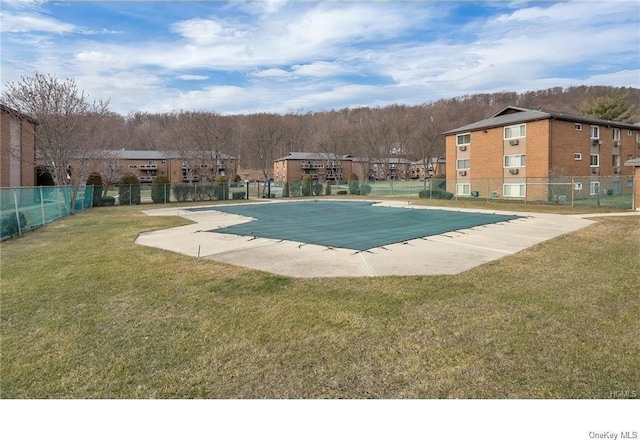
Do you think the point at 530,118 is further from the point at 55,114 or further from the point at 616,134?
the point at 55,114

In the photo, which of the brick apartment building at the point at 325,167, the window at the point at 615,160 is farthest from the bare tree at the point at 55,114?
the brick apartment building at the point at 325,167

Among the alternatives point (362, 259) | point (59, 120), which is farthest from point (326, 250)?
point (59, 120)

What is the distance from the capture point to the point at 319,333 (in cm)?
367

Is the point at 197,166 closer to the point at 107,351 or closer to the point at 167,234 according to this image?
the point at 167,234

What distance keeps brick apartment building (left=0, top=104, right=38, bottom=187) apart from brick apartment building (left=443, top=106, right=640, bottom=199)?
2940 centimetres

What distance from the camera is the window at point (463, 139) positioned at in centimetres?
3438

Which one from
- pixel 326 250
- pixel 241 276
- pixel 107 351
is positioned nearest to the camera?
pixel 107 351

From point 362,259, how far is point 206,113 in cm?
4130

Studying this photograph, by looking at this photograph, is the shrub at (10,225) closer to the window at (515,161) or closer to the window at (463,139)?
the window at (515,161)

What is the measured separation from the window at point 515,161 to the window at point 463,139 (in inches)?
179

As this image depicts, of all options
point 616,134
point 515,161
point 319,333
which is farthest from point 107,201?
point 616,134

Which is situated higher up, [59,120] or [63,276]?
[59,120]

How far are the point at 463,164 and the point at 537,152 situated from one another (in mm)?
7570

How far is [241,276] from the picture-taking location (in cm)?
580
